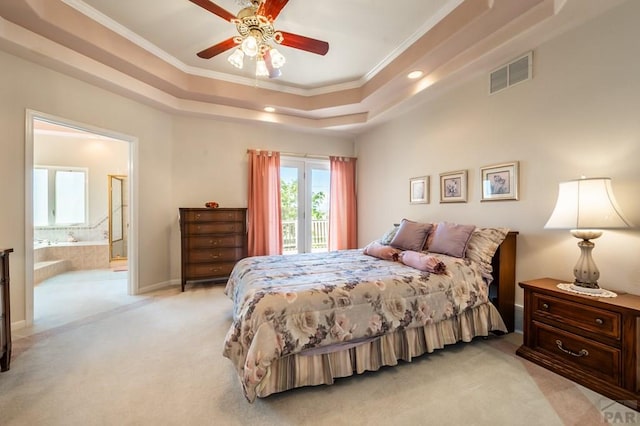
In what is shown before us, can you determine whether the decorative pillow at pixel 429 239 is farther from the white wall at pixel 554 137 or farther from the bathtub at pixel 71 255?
the bathtub at pixel 71 255

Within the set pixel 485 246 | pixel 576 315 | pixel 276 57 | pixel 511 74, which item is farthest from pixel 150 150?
pixel 576 315

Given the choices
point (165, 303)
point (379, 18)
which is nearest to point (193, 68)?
point (379, 18)

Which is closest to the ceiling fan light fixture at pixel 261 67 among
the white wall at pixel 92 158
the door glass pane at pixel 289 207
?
the door glass pane at pixel 289 207

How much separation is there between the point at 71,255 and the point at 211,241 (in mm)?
3644

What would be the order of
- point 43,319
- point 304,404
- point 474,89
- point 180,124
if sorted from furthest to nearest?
point 180,124 → point 474,89 → point 43,319 → point 304,404

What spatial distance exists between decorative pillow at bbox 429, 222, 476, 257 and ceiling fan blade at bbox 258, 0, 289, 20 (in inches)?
98.6

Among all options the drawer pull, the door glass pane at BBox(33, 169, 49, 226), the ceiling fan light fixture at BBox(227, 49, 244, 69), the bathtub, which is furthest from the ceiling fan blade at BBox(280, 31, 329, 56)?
the door glass pane at BBox(33, 169, 49, 226)

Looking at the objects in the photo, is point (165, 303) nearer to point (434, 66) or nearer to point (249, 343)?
point (249, 343)

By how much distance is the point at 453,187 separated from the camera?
342cm

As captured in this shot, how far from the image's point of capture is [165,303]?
3488 millimetres

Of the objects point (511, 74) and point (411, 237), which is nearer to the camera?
point (511, 74)

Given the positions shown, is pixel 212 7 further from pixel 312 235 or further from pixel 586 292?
pixel 312 235

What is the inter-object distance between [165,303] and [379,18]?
408cm

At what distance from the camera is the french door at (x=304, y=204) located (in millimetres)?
5051
